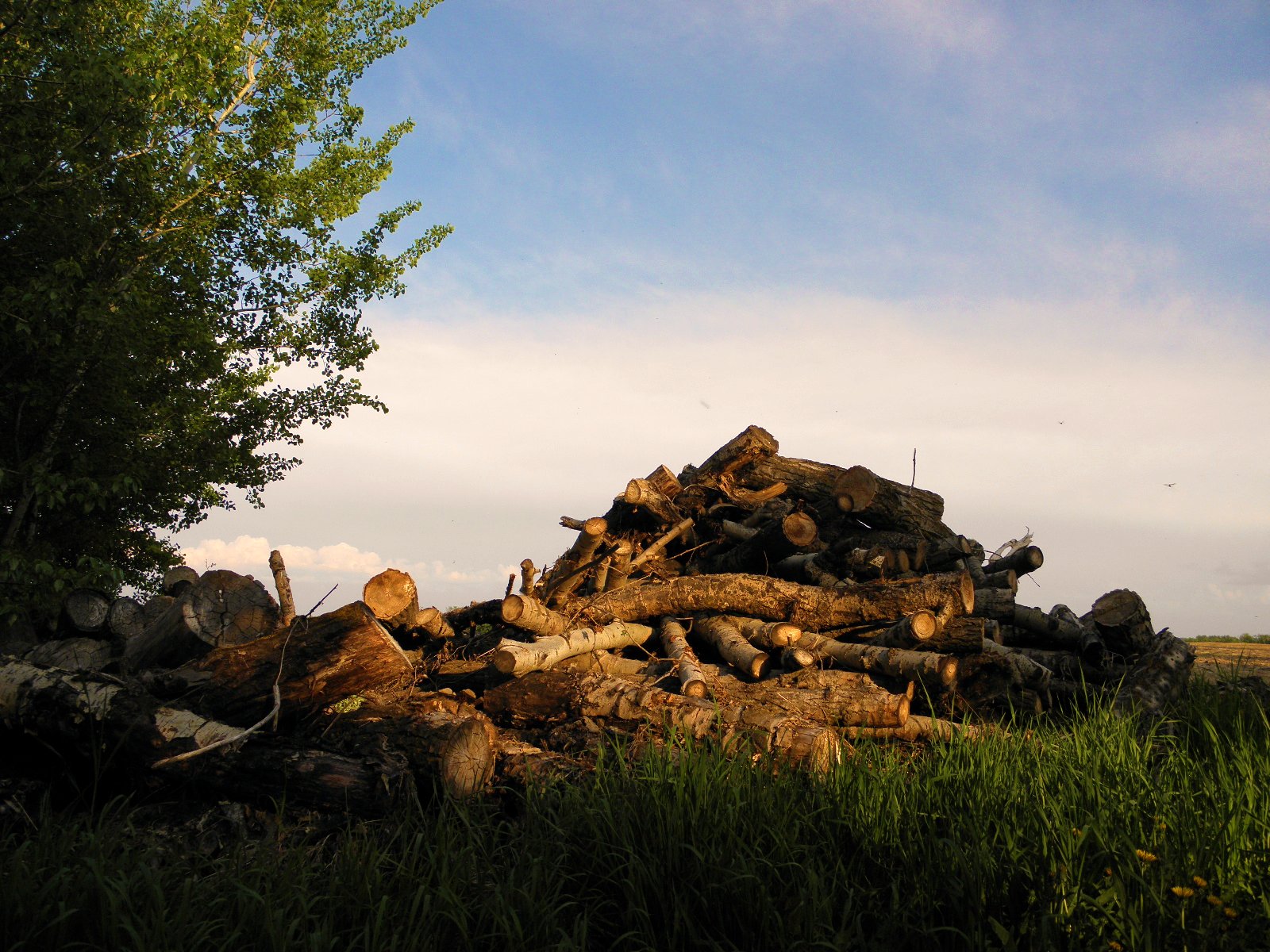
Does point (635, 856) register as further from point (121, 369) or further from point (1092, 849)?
point (121, 369)

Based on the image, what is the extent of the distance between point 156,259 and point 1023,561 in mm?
14047

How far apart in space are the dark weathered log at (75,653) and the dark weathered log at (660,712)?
6847 millimetres

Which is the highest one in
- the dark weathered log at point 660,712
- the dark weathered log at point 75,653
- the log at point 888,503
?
the log at point 888,503

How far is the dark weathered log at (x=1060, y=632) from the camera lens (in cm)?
991

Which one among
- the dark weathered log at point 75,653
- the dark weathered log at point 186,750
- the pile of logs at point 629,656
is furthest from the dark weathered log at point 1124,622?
the dark weathered log at point 75,653

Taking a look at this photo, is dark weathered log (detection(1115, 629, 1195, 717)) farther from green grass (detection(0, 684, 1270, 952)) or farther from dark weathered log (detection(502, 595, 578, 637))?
dark weathered log (detection(502, 595, 578, 637))

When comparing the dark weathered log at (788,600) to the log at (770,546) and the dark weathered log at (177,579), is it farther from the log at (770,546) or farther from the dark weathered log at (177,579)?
the dark weathered log at (177,579)

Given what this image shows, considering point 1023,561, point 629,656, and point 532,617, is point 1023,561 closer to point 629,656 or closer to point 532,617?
point 629,656

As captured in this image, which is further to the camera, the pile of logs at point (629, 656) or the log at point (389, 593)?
the log at point (389, 593)

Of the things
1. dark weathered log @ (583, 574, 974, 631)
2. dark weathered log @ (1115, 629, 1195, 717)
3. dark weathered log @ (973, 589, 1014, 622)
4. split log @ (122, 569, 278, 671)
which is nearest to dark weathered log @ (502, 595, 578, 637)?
dark weathered log @ (583, 574, 974, 631)

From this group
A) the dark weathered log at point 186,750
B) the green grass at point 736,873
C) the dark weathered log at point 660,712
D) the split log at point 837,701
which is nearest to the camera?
→ the green grass at point 736,873

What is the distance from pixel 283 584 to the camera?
7.41 metres

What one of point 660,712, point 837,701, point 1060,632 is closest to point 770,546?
point 837,701

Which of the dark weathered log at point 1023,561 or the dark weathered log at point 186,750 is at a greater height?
the dark weathered log at point 1023,561
